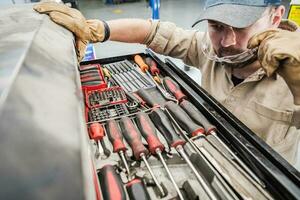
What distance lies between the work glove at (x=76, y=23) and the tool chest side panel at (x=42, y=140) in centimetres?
42

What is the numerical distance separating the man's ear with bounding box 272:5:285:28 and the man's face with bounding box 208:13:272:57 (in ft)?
0.06

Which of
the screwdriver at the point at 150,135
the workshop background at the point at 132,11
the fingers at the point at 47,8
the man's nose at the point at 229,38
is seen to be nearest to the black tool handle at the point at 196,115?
the screwdriver at the point at 150,135

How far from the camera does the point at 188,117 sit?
66 cm

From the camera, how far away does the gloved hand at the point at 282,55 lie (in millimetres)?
563

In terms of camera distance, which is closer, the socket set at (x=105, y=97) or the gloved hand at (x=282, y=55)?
the gloved hand at (x=282, y=55)

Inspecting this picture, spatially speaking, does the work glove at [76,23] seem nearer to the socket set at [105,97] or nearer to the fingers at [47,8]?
the fingers at [47,8]

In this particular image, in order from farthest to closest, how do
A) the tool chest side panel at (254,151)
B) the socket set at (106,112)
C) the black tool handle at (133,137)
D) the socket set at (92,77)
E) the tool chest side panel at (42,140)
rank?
the socket set at (92,77)
the socket set at (106,112)
the black tool handle at (133,137)
the tool chest side panel at (254,151)
the tool chest side panel at (42,140)

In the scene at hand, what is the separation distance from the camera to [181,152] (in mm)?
558

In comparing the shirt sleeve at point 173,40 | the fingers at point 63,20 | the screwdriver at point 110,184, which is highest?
the fingers at point 63,20

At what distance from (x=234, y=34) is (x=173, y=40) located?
1.22ft

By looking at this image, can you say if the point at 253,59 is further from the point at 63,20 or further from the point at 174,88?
the point at 63,20

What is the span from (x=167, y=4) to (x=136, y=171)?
15.0 ft

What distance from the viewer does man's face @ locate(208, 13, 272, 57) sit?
72 cm

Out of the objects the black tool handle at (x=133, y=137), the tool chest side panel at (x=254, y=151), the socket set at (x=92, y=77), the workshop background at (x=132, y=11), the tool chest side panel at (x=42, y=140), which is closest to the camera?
the tool chest side panel at (x=42, y=140)
